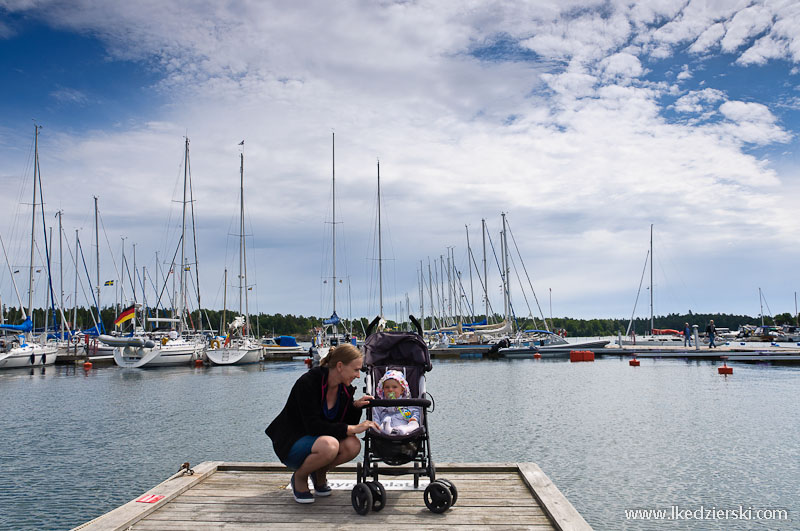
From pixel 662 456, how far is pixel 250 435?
9116 mm

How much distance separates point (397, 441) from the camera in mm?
5113

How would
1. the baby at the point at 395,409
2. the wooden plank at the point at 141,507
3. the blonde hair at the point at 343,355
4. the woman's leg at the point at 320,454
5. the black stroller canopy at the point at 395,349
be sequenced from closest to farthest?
1. the wooden plank at the point at 141,507
2. the woman's leg at the point at 320,454
3. the blonde hair at the point at 343,355
4. the baby at the point at 395,409
5. the black stroller canopy at the point at 395,349

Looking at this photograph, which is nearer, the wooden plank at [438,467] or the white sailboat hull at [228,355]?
the wooden plank at [438,467]

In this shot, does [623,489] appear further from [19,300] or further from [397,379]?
[19,300]

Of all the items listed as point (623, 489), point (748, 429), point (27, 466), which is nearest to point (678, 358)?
point (748, 429)

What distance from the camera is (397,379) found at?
5.55 metres

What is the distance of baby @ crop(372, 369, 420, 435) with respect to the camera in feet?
17.6

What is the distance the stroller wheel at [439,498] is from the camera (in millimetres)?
4801

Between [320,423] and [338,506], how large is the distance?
770 mm

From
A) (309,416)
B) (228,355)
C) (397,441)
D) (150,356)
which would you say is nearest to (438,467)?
(397,441)

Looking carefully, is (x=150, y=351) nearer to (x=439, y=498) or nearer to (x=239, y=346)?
(x=239, y=346)

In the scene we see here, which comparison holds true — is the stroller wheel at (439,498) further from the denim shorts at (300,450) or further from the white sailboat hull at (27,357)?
the white sailboat hull at (27,357)

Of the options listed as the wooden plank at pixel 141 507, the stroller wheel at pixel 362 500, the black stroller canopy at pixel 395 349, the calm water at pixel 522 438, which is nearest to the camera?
the wooden plank at pixel 141 507

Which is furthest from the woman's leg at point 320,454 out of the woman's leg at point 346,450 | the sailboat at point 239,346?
the sailboat at point 239,346
